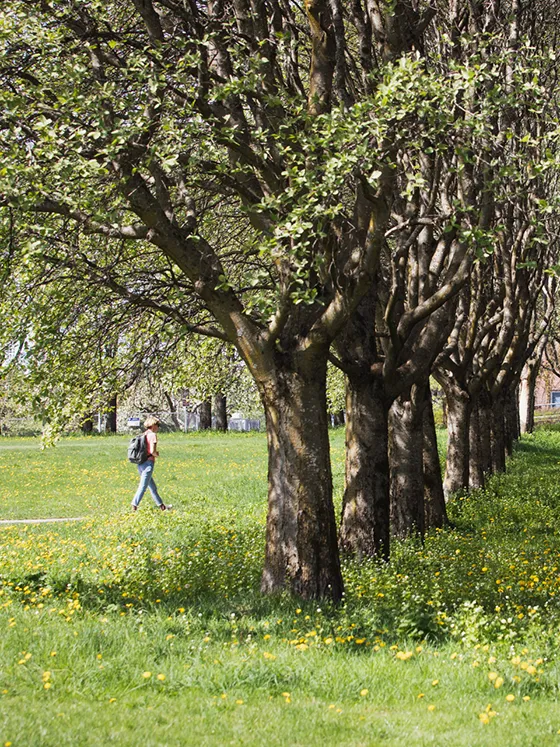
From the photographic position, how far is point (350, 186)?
11867 millimetres

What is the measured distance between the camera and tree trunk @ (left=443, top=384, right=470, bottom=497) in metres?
19.6

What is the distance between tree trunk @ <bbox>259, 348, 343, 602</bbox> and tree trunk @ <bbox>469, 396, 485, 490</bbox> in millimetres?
12401

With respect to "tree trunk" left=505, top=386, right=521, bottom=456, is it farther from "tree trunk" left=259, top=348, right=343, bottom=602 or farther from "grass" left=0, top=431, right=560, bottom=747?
"tree trunk" left=259, top=348, right=343, bottom=602

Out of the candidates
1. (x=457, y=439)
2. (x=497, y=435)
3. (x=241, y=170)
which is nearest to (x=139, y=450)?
(x=457, y=439)

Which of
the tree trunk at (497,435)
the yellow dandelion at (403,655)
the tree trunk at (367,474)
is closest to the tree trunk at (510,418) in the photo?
the tree trunk at (497,435)

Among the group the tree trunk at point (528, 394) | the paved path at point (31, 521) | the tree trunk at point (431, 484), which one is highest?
the tree trunk at point (528, 394)

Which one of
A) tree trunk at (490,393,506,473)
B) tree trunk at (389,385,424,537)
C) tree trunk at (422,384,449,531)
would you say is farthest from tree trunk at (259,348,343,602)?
tree trunk at (490,393,506,473)

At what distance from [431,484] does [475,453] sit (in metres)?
6.19

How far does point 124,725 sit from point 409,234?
8.37m

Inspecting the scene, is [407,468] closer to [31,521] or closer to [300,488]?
[300,488]

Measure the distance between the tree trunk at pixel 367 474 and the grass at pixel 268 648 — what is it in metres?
0.41

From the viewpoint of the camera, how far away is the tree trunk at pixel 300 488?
29.2ft

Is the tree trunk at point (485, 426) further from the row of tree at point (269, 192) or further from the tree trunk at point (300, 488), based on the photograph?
the tree trunk at point (300, 488)

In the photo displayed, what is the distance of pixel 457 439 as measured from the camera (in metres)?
19.8
